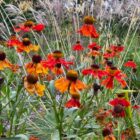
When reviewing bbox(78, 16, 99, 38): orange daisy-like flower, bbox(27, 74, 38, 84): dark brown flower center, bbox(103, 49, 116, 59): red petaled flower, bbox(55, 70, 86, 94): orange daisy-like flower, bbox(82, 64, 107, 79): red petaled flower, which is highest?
bbox(27, 74, 38, 84): dark brown flower center

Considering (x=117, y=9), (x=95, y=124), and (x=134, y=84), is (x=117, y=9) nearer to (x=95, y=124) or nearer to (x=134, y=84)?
(x=134, y=84)

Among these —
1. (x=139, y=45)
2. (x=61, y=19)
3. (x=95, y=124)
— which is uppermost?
(x=95, y=124)

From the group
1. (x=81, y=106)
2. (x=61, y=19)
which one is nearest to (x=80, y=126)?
(x=81, y=106)

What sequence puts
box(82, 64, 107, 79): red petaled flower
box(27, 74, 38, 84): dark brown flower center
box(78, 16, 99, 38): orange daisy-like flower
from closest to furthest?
box(27, 74, 38, 84): dark brown flower center, box(82, 64, 107, 79): red petaled flower, box(78, 16, 99, 38): orange daisy-like flower

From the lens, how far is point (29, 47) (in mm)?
1914

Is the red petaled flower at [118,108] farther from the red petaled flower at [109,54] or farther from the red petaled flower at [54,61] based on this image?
the red petaled flower at [109,54]

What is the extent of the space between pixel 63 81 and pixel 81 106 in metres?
0.34

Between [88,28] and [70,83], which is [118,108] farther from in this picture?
[88,28]

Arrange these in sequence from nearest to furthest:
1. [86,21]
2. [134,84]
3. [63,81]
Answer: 1. [63,81]
2. [86,21]
3. [134,84]

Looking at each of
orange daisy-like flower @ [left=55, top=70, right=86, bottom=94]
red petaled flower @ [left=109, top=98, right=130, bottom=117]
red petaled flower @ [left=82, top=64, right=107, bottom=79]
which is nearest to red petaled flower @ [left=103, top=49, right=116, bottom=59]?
red petaled flower @ [left=82, top=64, right=107, bottom=79]

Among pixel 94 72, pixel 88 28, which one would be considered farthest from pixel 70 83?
pixel 88 28

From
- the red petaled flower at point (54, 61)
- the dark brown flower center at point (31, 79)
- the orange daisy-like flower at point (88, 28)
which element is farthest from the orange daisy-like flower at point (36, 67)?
the orange daisy-like flower at point (88, 28)

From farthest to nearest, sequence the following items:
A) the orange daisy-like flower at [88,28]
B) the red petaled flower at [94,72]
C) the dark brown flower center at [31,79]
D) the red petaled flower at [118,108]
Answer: the orange daisy-like flower at [88,28] → the red petaled flower at [94,72] → the red petaled flower at [118,108] → the dark brown flower center at [31,79]

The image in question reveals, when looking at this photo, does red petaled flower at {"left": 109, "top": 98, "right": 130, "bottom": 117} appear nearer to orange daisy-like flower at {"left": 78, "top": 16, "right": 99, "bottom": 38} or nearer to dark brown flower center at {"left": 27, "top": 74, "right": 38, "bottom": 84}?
dark brown flower center at {"left": 27, "top": 74, "right": 38, "bottom": 84}
